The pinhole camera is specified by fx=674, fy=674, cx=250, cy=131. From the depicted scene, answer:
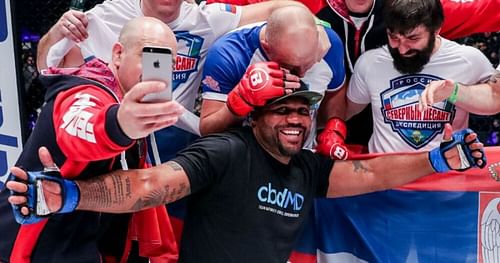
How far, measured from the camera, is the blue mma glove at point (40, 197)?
1.37 metres

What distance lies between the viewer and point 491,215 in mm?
2070

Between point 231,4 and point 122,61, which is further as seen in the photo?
point 231,4

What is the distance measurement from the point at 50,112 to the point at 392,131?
1.17 meters

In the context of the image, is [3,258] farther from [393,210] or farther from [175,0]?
[393,210]

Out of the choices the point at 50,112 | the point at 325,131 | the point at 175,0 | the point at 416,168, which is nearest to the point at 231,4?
the point at 175,0

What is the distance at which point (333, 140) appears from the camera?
2.15m

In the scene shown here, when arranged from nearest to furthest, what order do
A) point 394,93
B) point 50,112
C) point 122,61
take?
point 50,112, point 122,61, point 394,93

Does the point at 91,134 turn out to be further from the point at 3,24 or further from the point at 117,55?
the point at 3,24

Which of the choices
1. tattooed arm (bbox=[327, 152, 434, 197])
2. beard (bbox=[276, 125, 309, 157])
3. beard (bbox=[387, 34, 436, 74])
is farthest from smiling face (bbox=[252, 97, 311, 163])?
beard (bbox=[387, 34, 436, 74])

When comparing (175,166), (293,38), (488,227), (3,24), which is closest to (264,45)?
(293,38)

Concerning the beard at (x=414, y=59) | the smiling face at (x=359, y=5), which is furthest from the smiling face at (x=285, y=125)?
the smiling face at (x=359, y=5)

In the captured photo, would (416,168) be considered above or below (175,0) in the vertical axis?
below

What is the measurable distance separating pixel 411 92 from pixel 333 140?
301mm

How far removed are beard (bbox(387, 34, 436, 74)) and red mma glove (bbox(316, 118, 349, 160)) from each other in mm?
267
